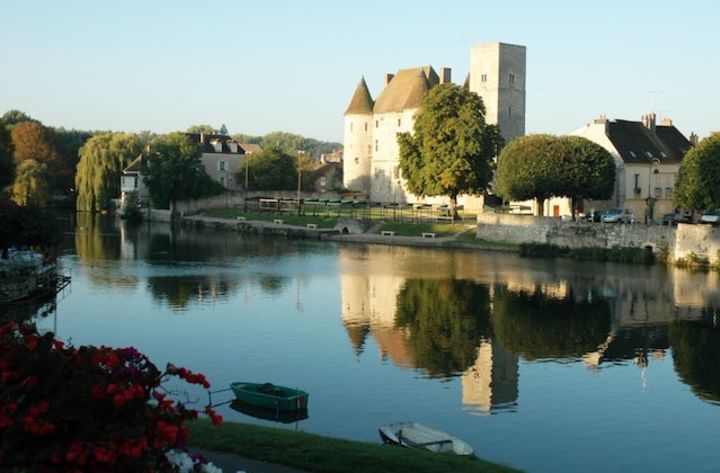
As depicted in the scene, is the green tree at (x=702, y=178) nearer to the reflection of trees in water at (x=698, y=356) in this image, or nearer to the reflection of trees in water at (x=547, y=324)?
the reflection of trees in water at (x=547, y=324)

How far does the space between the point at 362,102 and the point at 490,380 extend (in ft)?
236

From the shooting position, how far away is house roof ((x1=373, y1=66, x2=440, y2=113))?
277 ft

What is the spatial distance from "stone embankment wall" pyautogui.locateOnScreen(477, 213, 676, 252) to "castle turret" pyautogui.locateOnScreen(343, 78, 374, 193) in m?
35.7

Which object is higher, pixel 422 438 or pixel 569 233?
pixel 569 233

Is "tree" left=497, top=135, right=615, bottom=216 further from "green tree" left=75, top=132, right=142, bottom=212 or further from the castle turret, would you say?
"green tree" left=75, top=132, right=142, bottom=212

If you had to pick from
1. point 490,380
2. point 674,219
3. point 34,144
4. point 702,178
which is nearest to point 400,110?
point 674,219

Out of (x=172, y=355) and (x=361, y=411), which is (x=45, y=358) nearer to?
(x=361, y=411)

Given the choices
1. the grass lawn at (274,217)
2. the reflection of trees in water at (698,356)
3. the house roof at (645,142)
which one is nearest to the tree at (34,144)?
the grass lawn at (274,217)

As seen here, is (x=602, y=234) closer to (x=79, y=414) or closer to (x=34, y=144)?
(x=79, y=414)

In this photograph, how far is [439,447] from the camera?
1522 cm

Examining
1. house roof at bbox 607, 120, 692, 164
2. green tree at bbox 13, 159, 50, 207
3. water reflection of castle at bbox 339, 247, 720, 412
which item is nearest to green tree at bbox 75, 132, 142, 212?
green tree at bbox 13, 159, 50, 207

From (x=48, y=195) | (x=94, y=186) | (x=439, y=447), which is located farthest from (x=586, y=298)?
(x=94, y=186)

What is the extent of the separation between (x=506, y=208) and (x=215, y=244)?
2057 cm

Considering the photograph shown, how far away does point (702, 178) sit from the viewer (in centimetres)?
4638
